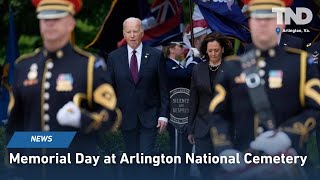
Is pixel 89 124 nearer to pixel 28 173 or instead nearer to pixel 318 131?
pixel 28 173

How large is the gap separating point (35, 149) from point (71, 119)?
0.60 m

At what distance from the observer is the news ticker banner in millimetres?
9625

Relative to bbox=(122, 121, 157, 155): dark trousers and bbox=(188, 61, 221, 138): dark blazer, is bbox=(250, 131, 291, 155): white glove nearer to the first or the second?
bbox=(188, 61, 221, 138): dark blazer

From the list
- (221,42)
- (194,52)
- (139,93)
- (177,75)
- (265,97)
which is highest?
(221,42)

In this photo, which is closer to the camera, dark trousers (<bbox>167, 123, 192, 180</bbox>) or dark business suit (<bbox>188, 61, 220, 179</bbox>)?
dark business suit (<bbox>188, 61, 220, 179</bbox>)

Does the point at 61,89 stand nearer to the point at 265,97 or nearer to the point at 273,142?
the point at 265,97

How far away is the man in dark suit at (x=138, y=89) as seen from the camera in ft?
41.5

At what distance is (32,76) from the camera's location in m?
9.69

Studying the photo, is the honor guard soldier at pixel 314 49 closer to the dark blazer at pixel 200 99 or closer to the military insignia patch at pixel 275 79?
the dark blazer at pixel 200 99

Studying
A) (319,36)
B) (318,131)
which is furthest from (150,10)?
(318,131)

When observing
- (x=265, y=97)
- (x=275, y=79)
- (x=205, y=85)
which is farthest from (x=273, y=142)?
(x=205, y=85)

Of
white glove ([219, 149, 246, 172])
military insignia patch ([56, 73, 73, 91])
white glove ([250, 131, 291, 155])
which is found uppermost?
military insignia patch ([56, 73, 73, 91])

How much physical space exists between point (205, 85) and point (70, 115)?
3.12 m

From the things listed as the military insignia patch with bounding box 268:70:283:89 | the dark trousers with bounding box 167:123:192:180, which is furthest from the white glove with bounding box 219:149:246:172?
the dark trousers with bounding box 167:123:192:180
